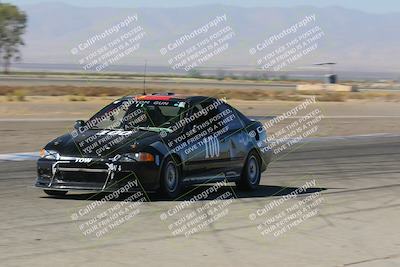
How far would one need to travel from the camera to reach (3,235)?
8.24m

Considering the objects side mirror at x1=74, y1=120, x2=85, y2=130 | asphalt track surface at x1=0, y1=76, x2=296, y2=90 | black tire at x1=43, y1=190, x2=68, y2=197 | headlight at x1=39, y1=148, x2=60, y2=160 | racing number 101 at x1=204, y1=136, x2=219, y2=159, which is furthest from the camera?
asphalt track surface at x1=0, y1=76, x2=296, y2=90

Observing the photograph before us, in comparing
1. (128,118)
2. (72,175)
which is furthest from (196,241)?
(128,118)

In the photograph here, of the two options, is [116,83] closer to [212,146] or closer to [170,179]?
[212,146]

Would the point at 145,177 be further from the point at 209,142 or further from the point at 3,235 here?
the point at 3,235

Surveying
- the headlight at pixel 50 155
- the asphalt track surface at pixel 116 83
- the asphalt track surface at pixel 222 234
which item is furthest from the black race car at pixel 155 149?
the asphalt track surface at pixel 116 83

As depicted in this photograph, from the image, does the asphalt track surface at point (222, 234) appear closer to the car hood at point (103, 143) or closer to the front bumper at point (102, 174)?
the front bumper at point (102, 174)

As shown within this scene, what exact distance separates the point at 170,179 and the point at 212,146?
965 millimetres

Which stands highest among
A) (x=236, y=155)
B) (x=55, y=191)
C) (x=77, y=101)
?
(x=55, y=191)

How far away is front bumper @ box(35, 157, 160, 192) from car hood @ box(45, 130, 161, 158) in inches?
4.2

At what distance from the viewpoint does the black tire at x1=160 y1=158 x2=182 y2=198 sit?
10.7 metres

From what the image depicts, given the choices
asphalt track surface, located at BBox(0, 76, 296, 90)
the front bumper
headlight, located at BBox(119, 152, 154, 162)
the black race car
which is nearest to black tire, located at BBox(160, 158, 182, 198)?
the black race car

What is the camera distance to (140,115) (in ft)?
37.5

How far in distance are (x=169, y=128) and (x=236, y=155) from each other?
1409 millimetres

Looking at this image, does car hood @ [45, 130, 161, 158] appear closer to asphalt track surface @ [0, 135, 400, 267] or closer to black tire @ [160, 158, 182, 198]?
black tire @ [160, 158, 182, 198]
